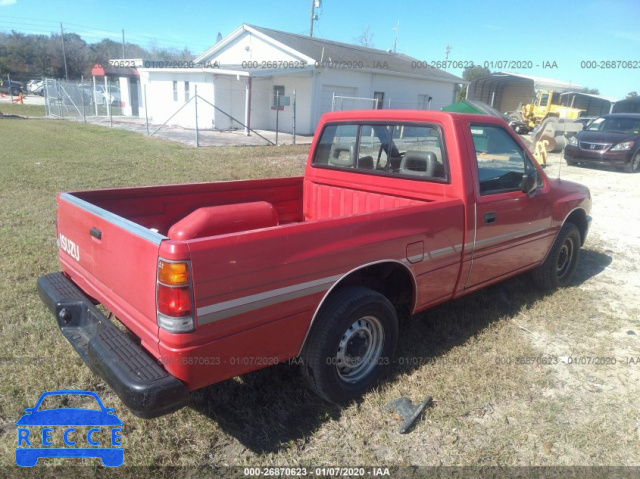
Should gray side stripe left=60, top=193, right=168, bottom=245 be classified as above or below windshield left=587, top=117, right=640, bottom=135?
below

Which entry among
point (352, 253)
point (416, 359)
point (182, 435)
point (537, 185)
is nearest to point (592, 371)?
point (416, 359)

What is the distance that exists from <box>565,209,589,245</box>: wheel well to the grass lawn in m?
0.72

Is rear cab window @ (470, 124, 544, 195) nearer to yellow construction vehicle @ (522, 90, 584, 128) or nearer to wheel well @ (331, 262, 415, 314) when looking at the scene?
wheel well @ (331, 262, 415, 314)

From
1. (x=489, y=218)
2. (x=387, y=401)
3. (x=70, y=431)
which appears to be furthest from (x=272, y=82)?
(x=70, y=431)

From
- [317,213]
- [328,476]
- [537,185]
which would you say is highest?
[537,185]

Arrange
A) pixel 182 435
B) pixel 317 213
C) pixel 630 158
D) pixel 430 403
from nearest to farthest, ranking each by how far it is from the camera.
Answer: pixel 182 435 → pixel 430 403 → pixel 317 213 → pixel 630 158

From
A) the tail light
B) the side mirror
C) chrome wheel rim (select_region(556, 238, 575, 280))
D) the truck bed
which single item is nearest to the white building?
chrome wheel rim (select_region(556, 238, 575, 280))

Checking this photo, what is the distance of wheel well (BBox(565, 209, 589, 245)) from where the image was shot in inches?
194

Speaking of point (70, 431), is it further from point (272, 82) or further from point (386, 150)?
point (272, 82)

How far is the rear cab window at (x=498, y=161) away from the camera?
3689 mm

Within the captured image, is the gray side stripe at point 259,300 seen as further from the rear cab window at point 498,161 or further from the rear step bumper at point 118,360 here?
the rear cab window at point 498,161

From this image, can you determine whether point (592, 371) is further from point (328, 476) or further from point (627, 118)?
point (627, 118)

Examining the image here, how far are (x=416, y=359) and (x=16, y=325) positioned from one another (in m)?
3.23

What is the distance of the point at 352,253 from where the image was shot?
274 cm
